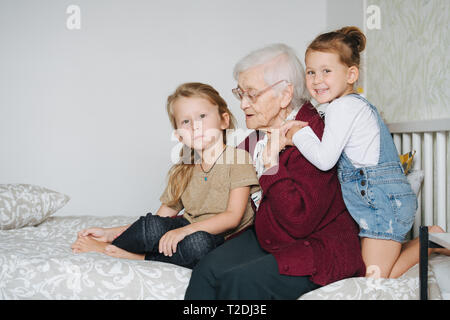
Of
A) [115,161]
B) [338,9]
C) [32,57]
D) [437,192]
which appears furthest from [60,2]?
[437,192]

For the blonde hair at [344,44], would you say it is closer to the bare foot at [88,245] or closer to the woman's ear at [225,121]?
A: the woman's ear at [225,121]

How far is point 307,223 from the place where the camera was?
1023 millimetres

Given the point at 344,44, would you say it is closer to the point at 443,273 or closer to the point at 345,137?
the point at 345,137

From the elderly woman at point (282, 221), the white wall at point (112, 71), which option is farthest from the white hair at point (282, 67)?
the white wall at point (112, 71)

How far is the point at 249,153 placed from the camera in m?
1.37

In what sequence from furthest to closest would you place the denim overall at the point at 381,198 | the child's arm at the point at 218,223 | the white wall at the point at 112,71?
the white wall at the point at 112,71
the child's arm at the point at 218,223
the denim overall at the point at 381,198

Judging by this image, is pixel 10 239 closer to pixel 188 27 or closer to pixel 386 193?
pixel 386 193

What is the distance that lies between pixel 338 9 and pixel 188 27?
0.93m

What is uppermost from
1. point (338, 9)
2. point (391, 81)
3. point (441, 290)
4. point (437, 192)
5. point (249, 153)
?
point (338, 9)

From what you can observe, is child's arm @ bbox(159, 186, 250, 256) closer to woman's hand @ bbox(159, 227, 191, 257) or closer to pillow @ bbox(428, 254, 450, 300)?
woman's hand @ bbox(159, 227, 191, 257)

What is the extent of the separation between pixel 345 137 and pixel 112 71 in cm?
200

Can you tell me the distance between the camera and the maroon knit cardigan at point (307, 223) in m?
0.97

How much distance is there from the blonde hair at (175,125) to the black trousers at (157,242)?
5.4 inches

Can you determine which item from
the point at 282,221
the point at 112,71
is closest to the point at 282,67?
the point at 282,221
